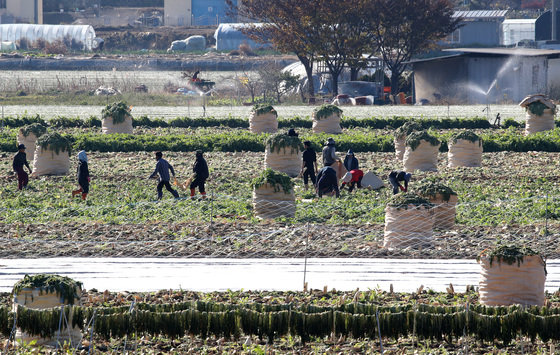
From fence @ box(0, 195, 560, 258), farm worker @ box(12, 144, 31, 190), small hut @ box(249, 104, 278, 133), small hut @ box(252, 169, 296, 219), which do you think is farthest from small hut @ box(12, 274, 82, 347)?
small hut @ box(249, 104, 278, 133)

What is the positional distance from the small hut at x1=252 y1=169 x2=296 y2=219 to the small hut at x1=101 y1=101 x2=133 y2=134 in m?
15.9

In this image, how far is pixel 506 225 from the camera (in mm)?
18641

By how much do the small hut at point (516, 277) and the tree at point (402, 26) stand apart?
150ft

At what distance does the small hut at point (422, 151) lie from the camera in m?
27.1

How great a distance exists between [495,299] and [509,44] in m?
73.8

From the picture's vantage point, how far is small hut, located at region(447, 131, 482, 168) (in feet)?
92.1

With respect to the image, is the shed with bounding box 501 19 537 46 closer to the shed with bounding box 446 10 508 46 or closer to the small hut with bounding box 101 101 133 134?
the shed with bounding box 446 10 508 46

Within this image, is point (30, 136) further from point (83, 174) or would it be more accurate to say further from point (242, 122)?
point (242, 122)

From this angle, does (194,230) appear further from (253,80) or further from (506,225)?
(253,80)

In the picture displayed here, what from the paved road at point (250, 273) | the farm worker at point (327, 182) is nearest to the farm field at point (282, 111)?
the farm worker at point (327, 182)

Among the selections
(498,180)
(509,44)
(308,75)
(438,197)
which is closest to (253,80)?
(308,75)

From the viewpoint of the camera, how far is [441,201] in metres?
18.9

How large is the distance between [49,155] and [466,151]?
11.6 meters

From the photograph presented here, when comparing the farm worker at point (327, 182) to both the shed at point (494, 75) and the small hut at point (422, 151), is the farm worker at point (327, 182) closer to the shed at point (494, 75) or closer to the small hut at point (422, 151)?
the small hut at point (422, 151)
